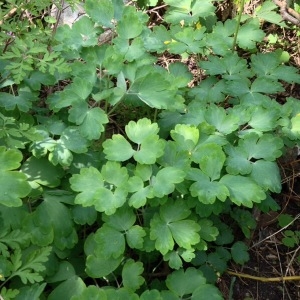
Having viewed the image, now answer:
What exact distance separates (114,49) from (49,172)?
0.60 meters

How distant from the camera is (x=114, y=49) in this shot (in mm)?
2141

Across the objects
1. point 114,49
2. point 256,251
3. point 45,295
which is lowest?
point 256,251

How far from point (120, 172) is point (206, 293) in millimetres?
574

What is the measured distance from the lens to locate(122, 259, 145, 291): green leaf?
6.16 feet

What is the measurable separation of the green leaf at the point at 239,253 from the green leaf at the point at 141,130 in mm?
758

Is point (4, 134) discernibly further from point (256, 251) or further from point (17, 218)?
point (256, 251)

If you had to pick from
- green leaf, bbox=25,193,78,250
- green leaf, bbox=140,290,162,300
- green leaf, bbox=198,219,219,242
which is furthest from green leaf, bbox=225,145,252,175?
green leaf, bbox=25,193,78,250

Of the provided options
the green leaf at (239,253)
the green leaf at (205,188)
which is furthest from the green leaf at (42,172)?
the green leaf at (239,253)

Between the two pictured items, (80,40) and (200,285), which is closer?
(200,285)

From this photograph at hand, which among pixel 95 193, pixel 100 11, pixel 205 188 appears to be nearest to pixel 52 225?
pixel 95 193

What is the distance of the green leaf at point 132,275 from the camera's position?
6.16 ft

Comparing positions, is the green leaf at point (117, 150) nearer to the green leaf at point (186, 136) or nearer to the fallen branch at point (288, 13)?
the green leaf at point (186, 136)

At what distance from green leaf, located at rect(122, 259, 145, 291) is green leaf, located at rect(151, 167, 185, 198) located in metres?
0.30

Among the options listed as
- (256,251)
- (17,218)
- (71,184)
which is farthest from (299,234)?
(17,218)
